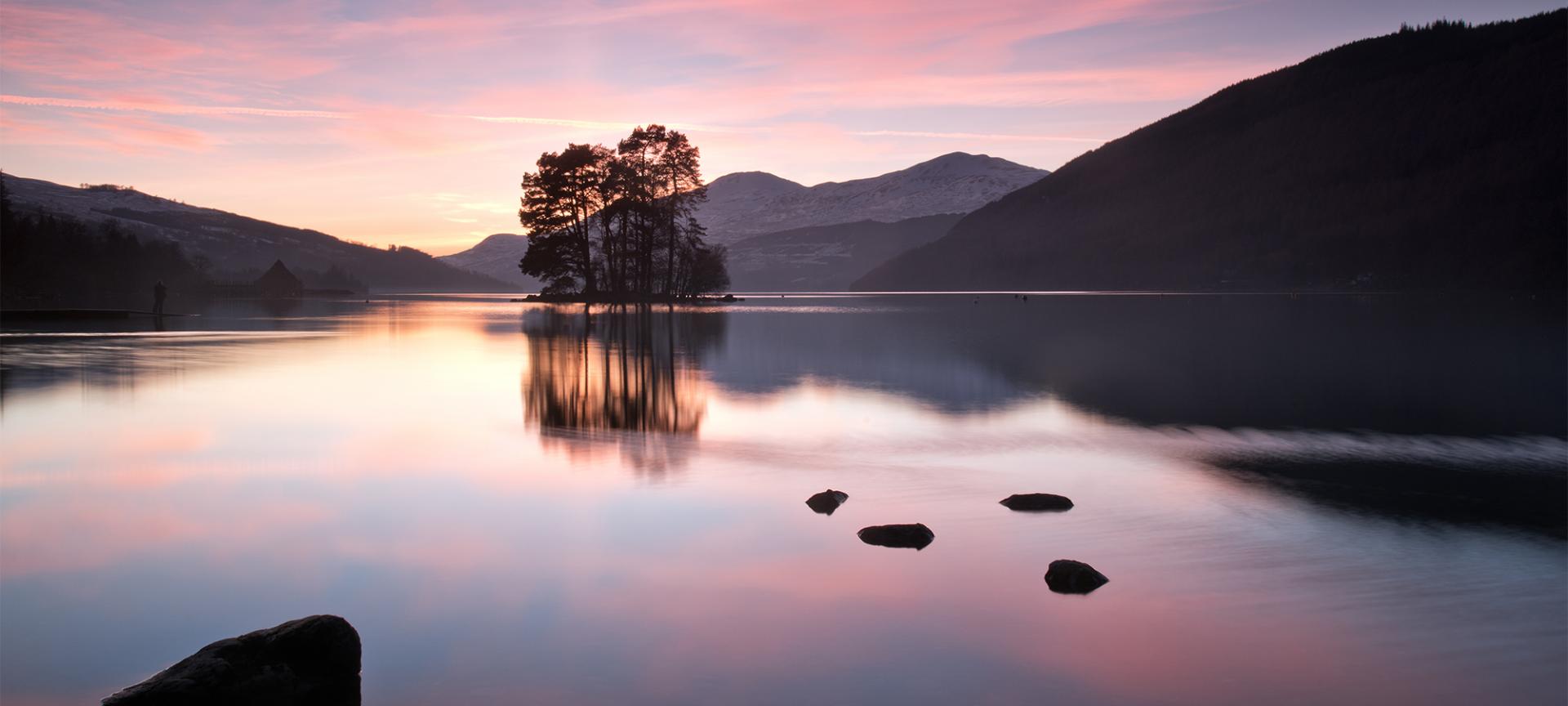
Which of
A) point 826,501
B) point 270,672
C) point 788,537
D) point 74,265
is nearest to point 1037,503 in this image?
point 826,501

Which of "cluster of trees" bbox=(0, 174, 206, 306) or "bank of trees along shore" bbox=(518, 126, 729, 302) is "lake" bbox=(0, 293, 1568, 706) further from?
"cluster of trees" bbox=(0, 174, 206, 306)

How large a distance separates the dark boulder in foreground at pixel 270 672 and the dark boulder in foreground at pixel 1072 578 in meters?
6.98

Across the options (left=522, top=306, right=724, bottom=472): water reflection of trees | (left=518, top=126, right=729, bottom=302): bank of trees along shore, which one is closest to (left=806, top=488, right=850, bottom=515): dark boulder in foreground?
(left=522, top=306, right=724, bottom=472): water reflection of trees

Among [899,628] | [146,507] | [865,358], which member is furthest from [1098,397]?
[146,507]

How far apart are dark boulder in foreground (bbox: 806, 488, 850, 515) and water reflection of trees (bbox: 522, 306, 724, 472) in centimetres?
364

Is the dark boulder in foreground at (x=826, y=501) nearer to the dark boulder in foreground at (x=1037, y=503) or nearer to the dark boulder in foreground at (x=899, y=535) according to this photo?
the dark boulder in foreground at (x=899, y=535)

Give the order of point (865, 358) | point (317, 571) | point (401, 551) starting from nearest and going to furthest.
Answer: point (317, 571) < point (401, 551) < point (865, 358)

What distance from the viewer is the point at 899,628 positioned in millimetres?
9688

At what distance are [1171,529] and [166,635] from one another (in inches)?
462

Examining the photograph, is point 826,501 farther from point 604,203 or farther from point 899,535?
point 604,203

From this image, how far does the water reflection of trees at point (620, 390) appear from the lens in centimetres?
2052

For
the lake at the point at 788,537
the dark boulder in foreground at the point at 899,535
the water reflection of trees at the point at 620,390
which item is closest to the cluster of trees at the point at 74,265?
the water reflection of trees at the point at 620,390

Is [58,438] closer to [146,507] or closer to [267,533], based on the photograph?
[146,507]

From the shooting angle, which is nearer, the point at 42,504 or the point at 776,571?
the point at 776,571
